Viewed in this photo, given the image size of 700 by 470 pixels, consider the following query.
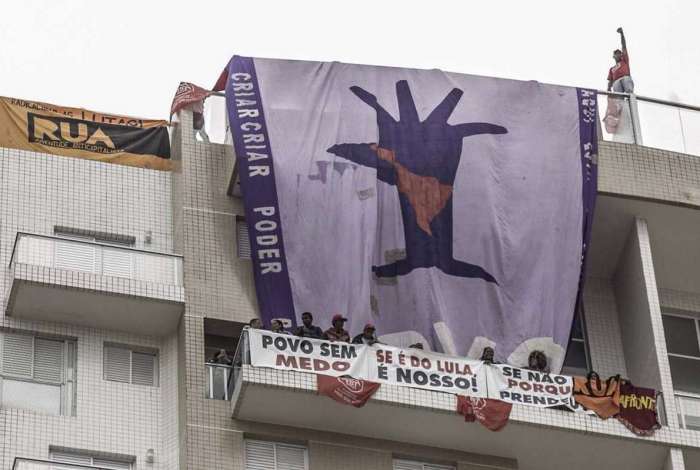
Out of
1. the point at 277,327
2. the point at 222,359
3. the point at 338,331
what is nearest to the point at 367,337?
the point at 338,331

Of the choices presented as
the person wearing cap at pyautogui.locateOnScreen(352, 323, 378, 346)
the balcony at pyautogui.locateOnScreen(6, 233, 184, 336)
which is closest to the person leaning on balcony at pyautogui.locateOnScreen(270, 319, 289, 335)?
the person wearing cap at pyautogui.locateOnScreen(352, 323, 378, 346)

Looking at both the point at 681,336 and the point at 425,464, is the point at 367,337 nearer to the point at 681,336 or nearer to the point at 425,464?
the point at 425,464

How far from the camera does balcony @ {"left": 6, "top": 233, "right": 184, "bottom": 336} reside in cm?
4456

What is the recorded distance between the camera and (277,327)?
44.7 metres

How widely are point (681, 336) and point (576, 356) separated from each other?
2.96m

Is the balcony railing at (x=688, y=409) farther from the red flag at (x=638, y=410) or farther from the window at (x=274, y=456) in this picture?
the window at (x=274, y=456)

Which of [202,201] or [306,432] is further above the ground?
[202,201]

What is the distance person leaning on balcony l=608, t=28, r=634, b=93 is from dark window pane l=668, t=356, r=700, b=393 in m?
6.57

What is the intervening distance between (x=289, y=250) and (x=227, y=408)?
14.0 ft

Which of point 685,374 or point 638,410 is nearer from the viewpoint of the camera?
point 638,410

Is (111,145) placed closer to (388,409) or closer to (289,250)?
(289,250)

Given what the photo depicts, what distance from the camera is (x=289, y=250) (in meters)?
46.6

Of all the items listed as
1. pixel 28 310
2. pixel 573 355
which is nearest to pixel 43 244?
pixel 28 310

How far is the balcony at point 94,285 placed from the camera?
146ft
